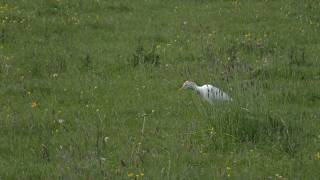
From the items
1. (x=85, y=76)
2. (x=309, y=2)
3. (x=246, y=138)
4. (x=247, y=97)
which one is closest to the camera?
(x=246, y=138)

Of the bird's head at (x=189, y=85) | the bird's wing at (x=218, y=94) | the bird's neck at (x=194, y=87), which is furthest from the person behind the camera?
the bird's head at (x=189, y=85)

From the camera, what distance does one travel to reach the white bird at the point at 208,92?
9.50 meters

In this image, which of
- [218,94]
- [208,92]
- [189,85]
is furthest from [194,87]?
[218,94]

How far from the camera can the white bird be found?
9.50m

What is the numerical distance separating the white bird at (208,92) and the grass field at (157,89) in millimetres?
137

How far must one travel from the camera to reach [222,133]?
864 cm

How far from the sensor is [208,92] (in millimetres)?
9953

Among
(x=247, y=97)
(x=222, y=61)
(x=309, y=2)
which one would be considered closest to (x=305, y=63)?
(x=222, y=61)

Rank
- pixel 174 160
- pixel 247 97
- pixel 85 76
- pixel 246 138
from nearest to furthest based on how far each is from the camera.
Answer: pixel 174 160 → pixel 246 138 → pixel 247 97 → pixel 85 76

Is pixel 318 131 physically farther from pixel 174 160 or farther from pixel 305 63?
pixel 305 63

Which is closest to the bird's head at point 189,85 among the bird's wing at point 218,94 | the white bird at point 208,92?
the white bird at point 208,92

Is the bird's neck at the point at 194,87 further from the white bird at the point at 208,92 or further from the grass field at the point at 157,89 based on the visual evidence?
the grass field at the point at 157,89

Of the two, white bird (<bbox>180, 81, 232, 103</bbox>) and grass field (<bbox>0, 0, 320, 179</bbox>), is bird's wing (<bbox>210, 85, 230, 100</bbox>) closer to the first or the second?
white bird (<bbox>180, 81, 232, 103</bbox>)

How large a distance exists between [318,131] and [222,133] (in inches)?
50.8
